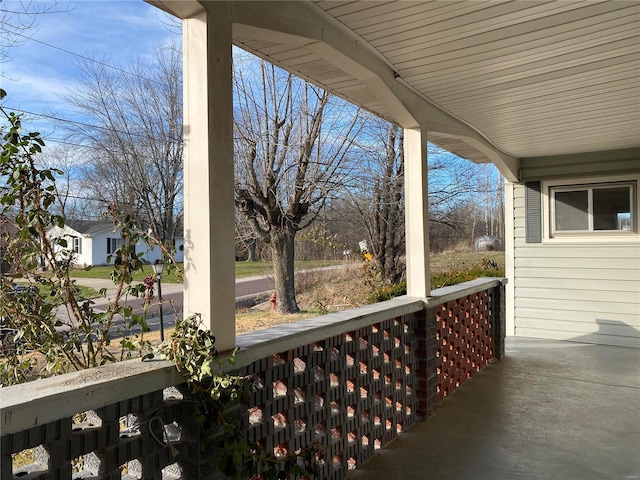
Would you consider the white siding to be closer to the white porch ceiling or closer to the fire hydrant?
the white porch ceiling

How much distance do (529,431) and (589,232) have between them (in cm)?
382

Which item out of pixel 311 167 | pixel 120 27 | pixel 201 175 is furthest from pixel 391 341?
pixel 311 167

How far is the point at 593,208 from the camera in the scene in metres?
5.93

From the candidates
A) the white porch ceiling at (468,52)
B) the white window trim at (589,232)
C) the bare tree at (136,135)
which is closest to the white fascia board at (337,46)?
the white porch ceiling at (468,52)

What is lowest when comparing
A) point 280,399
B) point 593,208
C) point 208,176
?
point 280,399

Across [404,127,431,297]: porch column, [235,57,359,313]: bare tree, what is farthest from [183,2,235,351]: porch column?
[235,57,359,313]: bare tree

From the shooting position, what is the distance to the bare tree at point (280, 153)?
320 inches

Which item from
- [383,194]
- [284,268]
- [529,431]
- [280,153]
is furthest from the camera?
[383,194]

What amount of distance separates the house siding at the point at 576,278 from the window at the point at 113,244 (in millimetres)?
5792

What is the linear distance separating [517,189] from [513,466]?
4.62m

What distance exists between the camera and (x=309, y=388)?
221cm

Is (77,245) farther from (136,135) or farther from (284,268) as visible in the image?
(284,268)

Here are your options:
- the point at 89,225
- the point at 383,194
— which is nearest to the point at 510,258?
the point at 383,194

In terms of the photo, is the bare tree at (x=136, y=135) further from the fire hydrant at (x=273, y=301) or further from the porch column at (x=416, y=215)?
the fire hydrant at (x=273, y=301)
